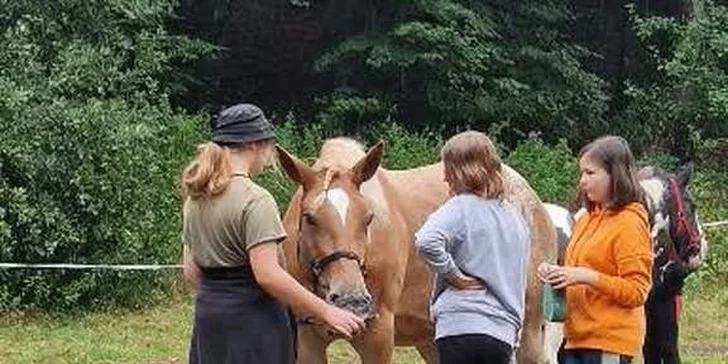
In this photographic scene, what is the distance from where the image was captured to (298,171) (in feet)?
21.8

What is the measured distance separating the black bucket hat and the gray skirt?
1.74 ft

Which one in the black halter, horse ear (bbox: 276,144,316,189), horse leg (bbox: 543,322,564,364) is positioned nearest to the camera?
the black halter

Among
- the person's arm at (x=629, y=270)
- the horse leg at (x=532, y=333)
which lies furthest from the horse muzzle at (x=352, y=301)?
the horse leg at (x=532, y=333)

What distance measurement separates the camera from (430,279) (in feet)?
26.5

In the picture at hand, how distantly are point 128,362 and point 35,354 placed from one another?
105 centimetres

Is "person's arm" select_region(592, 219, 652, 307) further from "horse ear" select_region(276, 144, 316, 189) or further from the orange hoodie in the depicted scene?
"horse ear" select_region(276, 144, 316, 189)

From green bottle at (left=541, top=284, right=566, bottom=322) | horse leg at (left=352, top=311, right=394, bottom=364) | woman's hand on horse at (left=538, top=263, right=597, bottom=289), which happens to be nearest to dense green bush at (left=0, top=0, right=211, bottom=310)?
horse leg at (left=352, top=311, right=394, bottom=364)

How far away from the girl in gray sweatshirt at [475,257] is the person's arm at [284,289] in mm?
550

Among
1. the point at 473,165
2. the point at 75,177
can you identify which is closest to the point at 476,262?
the point at 473,165

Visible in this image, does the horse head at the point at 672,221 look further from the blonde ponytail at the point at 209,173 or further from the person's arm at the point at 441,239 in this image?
the blonde ponytail at the point at 209,173

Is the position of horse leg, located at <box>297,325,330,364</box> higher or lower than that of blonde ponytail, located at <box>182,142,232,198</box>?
lower

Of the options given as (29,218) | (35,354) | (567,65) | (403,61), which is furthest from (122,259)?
(567,65)

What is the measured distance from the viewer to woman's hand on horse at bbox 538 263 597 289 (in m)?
5.78

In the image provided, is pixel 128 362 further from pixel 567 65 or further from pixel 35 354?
pixel 567 65
